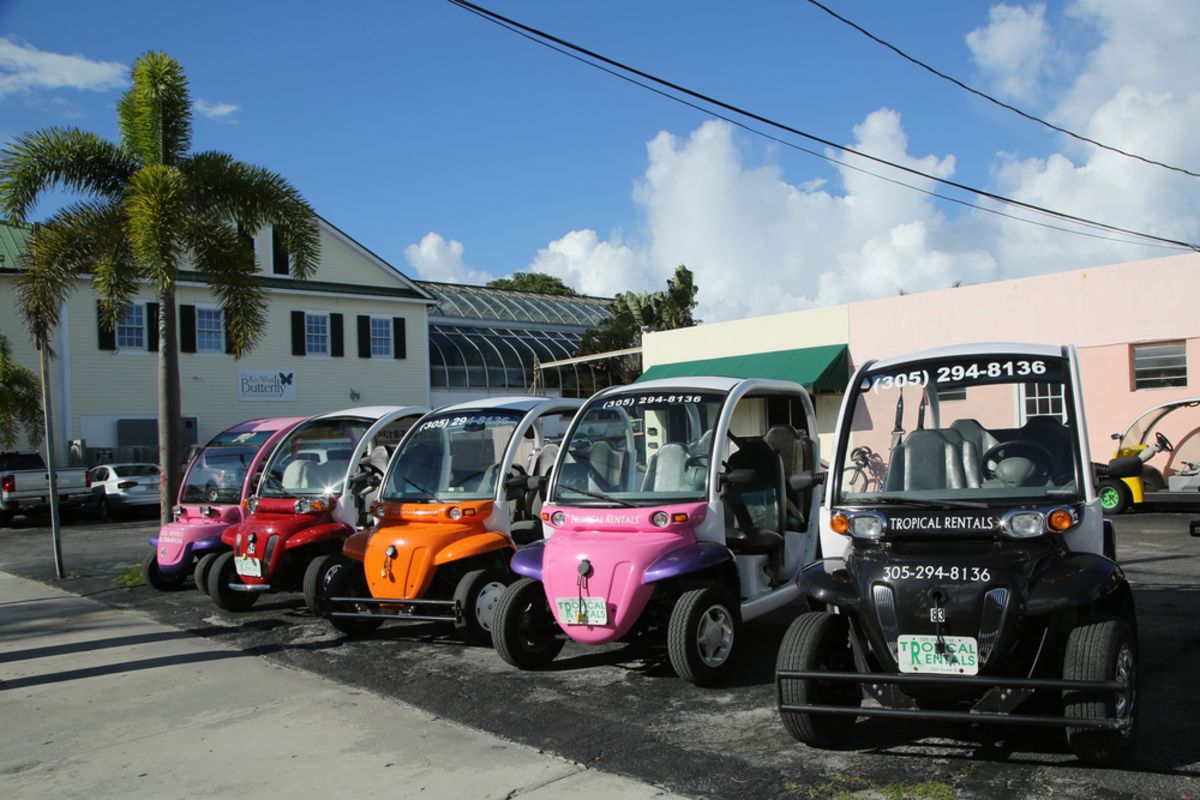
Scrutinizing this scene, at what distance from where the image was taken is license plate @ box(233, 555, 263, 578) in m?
9.30

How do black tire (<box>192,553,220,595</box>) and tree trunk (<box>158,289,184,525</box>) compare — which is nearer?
black tire (<box>192,553,220,595</box>)

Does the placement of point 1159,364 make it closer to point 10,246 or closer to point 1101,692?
point 1101,692

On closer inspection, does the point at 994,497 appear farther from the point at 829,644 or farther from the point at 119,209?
the point at 119,209

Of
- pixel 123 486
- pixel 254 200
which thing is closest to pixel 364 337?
pixel 123 486

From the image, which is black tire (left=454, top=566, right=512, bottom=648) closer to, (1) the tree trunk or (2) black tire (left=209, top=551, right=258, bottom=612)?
(2) black tire (left=209, top=551, right=258, bottom=612)

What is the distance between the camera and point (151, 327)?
2852cm

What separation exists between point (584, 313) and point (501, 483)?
35.7 m

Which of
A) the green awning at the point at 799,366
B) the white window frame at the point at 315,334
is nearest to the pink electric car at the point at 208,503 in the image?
the green awning at the point at 799,366

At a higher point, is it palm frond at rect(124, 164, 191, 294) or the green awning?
palm frond at rect(124, 164, 191, 294)

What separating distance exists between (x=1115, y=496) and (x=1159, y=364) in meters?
2.60

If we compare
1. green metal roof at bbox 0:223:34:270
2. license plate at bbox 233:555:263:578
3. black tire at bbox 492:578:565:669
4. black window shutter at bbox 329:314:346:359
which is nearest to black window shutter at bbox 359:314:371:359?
black window shutter at bbox 329:314:346:359

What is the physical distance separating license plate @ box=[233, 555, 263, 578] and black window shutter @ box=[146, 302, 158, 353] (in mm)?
20857

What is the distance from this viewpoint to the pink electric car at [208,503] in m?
10.9

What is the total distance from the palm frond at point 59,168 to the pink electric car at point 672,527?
361 inches
